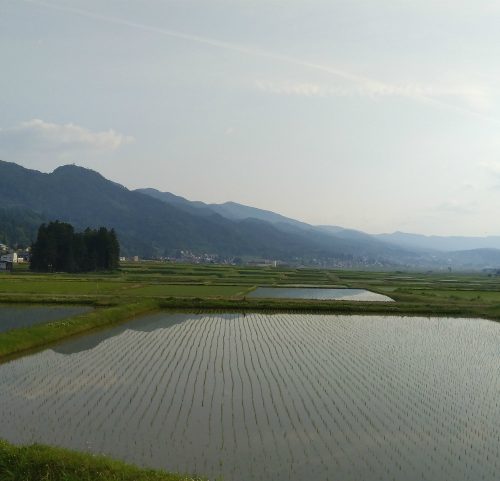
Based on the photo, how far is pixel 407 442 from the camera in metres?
9.42

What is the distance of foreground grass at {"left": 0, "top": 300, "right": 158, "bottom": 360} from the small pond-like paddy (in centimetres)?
155

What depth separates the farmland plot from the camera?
847 cm

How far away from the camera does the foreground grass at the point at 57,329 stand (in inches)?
645

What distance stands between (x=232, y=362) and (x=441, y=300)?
89.6 feet

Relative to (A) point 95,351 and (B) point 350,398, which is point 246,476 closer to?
(B) point 350,398

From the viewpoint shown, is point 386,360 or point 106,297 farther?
point 106,297

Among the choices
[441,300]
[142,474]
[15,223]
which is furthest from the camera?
[15,223]

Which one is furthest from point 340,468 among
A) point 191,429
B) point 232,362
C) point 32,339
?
point 32,339

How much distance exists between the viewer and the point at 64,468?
7266mm

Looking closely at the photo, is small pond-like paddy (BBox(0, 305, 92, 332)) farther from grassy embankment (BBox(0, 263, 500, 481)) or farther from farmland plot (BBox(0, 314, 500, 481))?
farmland plot (BBox(0, 314, 500, 481))

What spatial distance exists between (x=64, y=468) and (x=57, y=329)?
1257 centimetres

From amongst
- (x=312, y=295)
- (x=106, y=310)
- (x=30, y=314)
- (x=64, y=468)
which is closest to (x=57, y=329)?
(x=106, y=310)

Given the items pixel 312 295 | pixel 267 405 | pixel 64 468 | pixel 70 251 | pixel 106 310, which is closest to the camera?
pixel 64 468

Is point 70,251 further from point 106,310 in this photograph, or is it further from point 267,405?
point 267,405
